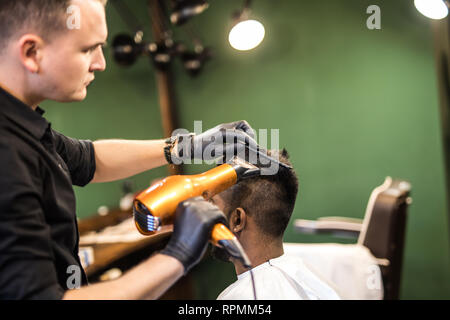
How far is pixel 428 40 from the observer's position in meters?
2.97

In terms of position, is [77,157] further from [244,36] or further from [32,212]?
[244,36]

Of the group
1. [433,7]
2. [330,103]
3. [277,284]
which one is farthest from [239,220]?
[330,103]

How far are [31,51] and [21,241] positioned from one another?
0.40m

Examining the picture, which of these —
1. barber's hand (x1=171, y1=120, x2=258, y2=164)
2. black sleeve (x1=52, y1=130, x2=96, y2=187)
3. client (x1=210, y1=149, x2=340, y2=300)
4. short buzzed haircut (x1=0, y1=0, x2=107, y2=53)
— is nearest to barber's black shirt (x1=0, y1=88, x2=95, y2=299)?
short buzzed haircut (x1=0, y1=0, x2=107, y2=53)

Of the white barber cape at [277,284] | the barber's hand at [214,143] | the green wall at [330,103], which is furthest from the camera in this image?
the green wall at [330,103]

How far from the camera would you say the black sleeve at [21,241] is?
646mm

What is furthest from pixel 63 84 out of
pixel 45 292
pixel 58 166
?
pixel 45 292

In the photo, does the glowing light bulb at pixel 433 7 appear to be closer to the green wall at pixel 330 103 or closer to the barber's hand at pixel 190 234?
the barber's hand at pixel 190 234

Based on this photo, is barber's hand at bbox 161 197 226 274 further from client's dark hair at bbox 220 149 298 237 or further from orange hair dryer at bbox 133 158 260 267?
client's dark hair at bbox 220 149 298 237

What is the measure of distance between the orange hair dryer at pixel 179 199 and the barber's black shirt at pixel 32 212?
7.1 inches

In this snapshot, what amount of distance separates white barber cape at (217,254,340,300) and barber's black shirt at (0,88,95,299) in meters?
0.49

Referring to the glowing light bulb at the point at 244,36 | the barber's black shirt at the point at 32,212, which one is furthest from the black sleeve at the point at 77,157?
the glowing light bulb at the point at 244,36
